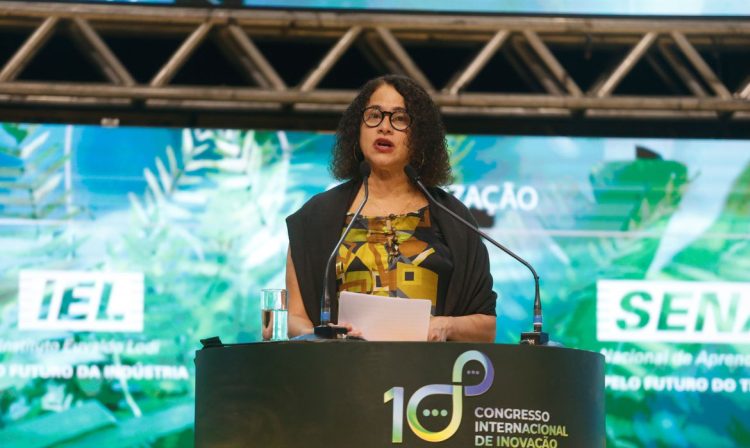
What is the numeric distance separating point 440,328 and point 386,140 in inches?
20.3

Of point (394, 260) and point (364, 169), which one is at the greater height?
point (364, 169)

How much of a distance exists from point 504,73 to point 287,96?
4.72 feet

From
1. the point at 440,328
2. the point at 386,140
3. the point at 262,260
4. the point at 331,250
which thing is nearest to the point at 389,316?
the point at 440,328

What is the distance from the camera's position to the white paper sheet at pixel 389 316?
2.49 metres

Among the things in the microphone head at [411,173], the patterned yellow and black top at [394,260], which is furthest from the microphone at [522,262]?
the patterned yellow and black top at [394,260]

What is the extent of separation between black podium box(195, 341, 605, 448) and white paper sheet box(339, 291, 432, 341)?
297 mm

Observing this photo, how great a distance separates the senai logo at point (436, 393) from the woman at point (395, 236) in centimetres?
56

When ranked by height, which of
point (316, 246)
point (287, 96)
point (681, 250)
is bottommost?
point (316, 246)

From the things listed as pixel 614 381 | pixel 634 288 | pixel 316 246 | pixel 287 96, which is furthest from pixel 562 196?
pixel 316 246

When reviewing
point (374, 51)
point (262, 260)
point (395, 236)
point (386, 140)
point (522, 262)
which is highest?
point (374, 51)

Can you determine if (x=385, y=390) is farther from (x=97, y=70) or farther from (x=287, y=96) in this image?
(x=97, y=70)

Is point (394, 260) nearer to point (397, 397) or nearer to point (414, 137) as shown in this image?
point (414, 137)

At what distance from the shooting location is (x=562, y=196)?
6.10 metres

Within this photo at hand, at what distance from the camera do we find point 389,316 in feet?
8.22
